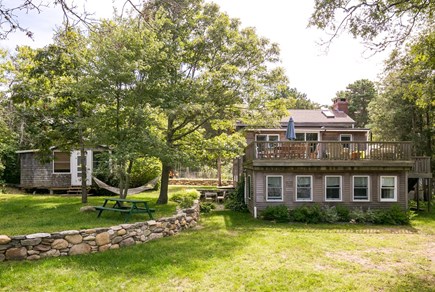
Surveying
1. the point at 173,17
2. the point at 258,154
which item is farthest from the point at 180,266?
the point at 173,17

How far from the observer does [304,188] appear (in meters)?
16.4

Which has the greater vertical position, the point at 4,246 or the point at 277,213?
the point at 4,246

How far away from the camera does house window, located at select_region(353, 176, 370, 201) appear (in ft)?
53.9

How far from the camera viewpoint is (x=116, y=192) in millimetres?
20781

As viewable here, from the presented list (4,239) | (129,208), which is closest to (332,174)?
(129,208)

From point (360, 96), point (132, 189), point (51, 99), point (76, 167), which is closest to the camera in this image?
point (51, 99)

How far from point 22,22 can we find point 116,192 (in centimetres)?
1725

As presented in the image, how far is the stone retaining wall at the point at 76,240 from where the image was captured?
26.5 ft

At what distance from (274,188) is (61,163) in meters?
15.0

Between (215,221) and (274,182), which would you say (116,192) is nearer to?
(215,221)

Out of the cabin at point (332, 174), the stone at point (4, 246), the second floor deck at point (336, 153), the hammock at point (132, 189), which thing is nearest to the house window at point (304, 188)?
the cabin at point (332, 174)

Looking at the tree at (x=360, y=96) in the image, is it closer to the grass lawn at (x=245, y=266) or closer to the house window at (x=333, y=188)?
the house window at (x=333, y=188)

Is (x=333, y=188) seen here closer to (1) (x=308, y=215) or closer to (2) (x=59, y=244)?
(1) (x=308, y=215)

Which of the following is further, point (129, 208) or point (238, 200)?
point (238, 200)
